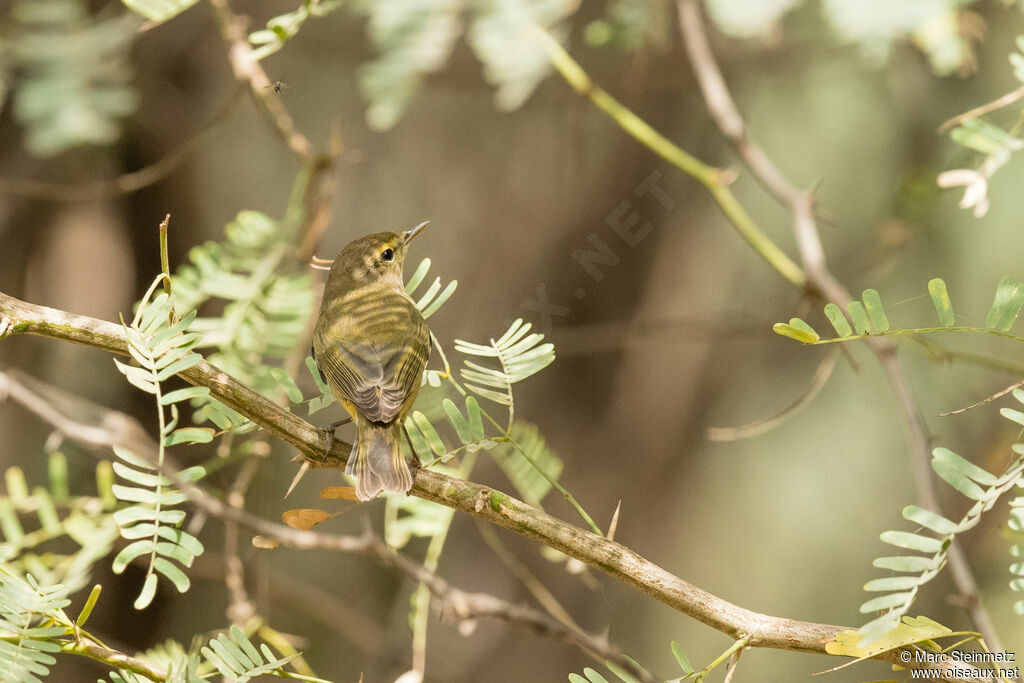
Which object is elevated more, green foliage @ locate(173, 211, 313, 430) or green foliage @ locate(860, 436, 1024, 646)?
green foliage @ locate(173, 211, 313, 430)

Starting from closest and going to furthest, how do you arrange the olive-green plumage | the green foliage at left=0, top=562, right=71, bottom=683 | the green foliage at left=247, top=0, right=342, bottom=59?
1. the green foliage at left=0, top=562, right=71, bottom=683
2. the green foliage at left=247, top=0, right=342, bottom=59
3. the olive-green plumage

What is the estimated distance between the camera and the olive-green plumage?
1568 mm

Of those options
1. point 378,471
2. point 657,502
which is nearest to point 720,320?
point 657,502

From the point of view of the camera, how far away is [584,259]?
11.1 feet

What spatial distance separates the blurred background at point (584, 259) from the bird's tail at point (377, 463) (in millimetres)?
1443

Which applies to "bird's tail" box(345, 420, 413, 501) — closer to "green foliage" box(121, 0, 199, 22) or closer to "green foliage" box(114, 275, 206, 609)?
"green foliage" box(114, 275, 206, 609)

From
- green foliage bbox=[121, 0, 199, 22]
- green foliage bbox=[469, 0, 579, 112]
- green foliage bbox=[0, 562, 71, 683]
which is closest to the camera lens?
green foliage bbox=[0, 562, 71, 683]

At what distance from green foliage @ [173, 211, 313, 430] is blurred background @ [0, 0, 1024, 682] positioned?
985 mm

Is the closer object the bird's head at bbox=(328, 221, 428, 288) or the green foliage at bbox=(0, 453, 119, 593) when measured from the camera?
the green foliage at bbox=(0, 453, 119, 593)

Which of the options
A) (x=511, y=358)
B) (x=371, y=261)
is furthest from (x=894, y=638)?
(x=371, y=261)

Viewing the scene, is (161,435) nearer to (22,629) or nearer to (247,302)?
(22,629)

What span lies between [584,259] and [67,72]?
1.83m

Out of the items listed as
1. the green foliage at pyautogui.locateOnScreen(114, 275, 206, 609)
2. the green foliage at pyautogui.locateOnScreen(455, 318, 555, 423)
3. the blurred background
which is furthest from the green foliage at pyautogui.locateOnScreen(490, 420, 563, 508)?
the blurred background

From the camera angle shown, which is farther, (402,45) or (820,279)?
(402,45)
